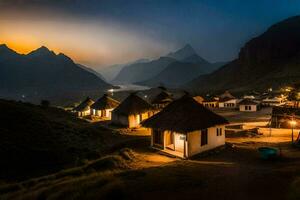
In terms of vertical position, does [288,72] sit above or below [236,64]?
below

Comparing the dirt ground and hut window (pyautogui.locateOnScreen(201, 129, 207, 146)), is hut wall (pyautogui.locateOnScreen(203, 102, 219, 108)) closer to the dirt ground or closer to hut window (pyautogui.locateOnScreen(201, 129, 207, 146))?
the dirt ground

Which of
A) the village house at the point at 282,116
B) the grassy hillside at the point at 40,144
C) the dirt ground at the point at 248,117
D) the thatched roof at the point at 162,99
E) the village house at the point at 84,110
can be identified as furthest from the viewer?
the thatched roof at the point at 162,99

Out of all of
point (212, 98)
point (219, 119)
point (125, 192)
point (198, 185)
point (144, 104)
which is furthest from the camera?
point (212, 98)

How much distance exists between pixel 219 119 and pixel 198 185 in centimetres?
1446

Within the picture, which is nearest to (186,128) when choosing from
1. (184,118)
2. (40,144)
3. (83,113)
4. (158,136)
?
(184,118)

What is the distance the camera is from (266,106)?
2820 inches

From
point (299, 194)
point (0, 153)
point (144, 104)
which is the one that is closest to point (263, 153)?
point (299, 194)

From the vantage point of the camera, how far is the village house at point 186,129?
Result: 23.2m

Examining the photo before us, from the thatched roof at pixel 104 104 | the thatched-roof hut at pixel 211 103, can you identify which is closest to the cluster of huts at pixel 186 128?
the thatched roof at pixel 104 104

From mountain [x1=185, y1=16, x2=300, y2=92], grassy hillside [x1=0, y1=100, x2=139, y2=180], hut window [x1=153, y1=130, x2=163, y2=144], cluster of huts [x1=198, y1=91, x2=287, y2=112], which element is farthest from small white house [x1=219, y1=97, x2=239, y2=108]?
mountain [x1=185, y1=16, x2=300, y2=92]

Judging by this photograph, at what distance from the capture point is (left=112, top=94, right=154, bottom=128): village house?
4556 centimetres

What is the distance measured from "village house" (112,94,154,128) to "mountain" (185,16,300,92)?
10470 cm

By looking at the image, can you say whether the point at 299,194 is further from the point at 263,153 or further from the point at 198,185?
the point at 263,153

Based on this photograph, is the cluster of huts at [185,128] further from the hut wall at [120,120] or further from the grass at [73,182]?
the hut wall at [120,120]
